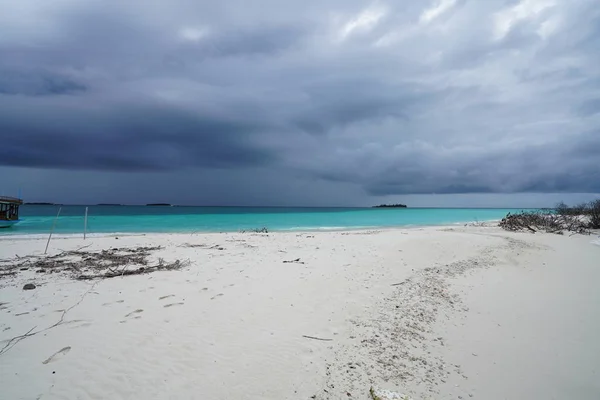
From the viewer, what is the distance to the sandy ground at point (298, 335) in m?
3.75

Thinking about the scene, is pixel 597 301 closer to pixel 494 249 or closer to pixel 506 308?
pixel 506 308

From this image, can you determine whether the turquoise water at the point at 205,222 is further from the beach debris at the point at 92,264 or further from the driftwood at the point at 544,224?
the beach debris at the point at 92,264

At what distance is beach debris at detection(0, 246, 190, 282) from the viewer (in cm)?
877

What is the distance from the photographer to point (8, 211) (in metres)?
33.9

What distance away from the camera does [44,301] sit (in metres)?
6.30

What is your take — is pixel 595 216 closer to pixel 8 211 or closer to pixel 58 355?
pixel 58 355

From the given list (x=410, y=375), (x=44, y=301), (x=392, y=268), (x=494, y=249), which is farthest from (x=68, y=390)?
(x=494, y=249)

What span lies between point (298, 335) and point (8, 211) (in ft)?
146

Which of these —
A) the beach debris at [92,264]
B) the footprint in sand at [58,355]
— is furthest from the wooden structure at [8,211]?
the footprint in sand at [58,355]

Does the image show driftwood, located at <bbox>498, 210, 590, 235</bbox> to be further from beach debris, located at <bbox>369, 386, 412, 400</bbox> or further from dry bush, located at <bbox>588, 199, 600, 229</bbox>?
beach debris, located at <bbox>369, 386, 412, 400</bbox>

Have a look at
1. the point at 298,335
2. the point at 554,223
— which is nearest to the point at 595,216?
the point at 554,223

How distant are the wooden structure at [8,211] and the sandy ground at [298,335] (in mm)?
31150

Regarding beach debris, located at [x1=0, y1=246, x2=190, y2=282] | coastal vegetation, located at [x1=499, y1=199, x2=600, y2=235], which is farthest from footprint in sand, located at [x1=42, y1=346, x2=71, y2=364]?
coastal vegetation, located at [x1=499, y1=199, x2=600, y2=235]

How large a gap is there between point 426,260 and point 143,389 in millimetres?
10350
